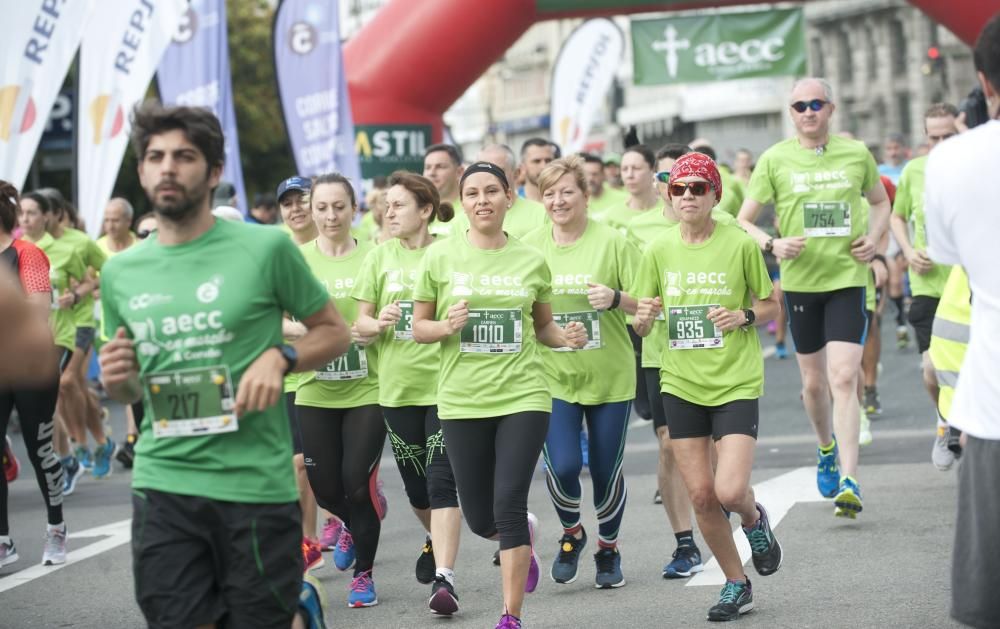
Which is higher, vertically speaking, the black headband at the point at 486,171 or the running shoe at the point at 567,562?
the black headband at the point at 486,171

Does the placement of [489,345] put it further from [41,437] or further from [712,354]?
[41,437]

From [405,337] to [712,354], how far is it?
163cm

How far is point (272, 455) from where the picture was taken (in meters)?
4.86

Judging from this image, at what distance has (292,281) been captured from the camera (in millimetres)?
4922

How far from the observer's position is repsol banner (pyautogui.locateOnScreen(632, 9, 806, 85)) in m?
22.0

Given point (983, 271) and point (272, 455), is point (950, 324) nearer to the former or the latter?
point (983, 271)

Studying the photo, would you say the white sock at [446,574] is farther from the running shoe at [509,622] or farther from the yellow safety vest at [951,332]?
the yellow safety vest at [951,332]

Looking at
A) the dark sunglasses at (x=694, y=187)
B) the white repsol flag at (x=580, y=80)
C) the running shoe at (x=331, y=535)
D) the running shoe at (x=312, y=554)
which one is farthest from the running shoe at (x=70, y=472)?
the white repsol flag at (x=580, y=80)

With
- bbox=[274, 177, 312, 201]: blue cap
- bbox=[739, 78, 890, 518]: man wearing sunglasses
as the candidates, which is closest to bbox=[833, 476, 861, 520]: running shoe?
Answer: bbox=[739, 78, 890, 518]: man wearing sunglasses

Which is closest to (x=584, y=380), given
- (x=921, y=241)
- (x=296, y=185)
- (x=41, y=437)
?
(x=296, y=185)

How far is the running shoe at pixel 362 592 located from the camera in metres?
8.00

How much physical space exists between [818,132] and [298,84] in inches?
379

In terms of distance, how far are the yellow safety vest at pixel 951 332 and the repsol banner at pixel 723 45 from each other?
14.8 m

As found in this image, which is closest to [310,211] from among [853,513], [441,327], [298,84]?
[441,327]
